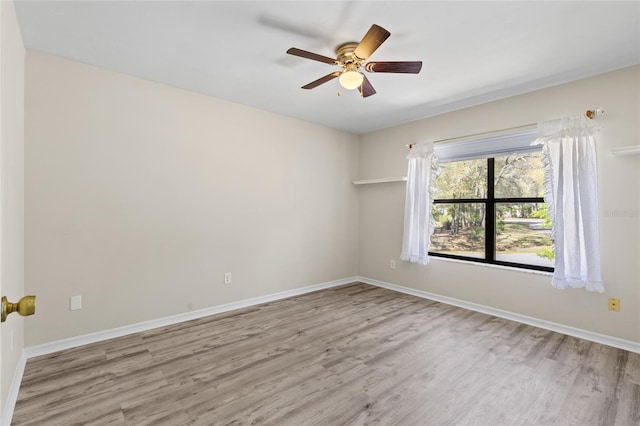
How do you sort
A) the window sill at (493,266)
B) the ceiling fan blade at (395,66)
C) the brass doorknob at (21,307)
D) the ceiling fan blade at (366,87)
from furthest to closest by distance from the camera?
the window sill at (493,266)
the ceiling fan blade at (366,87)
the ceiling fan blade at (395,66)
the brass doorknob at (21,307)

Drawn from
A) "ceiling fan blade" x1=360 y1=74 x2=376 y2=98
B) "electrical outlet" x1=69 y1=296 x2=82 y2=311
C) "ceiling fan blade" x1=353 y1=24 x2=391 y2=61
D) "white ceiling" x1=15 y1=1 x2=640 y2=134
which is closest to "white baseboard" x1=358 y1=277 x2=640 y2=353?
"white ceiling" x1=15 y1=1 x2=640 y2=134

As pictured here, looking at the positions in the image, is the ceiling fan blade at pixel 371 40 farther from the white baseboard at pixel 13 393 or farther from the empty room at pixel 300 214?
the white baseboard at pixel 13 393

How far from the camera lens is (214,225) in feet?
11.5

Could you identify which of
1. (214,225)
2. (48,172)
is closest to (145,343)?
(214,225)

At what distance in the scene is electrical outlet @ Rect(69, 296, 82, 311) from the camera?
2.65 m

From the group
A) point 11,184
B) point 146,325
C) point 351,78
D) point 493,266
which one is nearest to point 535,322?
point 493,266

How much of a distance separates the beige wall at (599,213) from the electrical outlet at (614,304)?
1.1 inches

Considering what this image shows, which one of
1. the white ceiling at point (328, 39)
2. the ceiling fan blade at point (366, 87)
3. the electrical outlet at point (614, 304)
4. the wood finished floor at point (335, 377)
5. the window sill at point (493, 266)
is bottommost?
the wood finished floor at point (335, 377)

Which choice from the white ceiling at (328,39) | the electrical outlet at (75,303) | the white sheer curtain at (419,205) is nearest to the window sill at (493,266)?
the white sheer curtain at (419,205)

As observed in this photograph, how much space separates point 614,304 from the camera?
2.76 metres

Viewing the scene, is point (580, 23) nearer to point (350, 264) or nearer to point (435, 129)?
point (435, 129)

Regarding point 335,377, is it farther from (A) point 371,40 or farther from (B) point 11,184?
(B) point 11,184

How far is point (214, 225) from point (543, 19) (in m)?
3.37

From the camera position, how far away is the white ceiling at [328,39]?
202 cm
